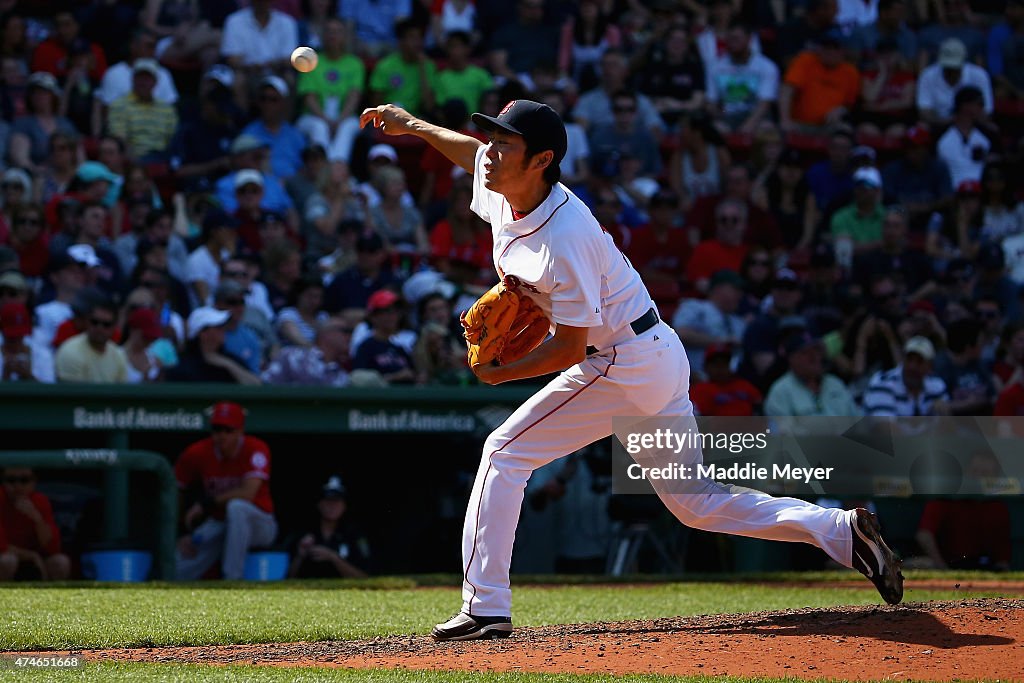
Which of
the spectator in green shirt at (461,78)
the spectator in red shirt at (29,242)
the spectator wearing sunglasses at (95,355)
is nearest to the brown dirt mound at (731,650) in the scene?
the spectator wearing sunglasses at (95,355)

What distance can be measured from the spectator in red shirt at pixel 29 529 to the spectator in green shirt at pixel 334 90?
5.01 meters

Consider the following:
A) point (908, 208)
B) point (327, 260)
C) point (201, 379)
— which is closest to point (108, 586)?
point (201, 379)

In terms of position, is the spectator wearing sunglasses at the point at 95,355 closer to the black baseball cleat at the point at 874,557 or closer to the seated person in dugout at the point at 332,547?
the seated person in dugout at the point at 332,547

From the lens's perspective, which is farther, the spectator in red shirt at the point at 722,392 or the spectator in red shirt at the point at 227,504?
the spectator in red shirt at the point at 722,392

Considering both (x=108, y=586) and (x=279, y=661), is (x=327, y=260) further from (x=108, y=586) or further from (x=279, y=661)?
(x=279, y=661)

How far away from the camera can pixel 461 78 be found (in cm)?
1273

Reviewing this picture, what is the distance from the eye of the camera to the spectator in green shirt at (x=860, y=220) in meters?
12.6

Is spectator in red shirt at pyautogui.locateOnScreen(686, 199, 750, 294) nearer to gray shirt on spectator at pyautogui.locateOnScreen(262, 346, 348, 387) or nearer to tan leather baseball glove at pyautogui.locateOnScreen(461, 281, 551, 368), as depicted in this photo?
gray shirt on spectator at pyautogui.locateOnScreen(262, 346, 348, 387)

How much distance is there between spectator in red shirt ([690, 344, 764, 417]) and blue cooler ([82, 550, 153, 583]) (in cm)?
364

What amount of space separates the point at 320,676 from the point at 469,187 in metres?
7.78

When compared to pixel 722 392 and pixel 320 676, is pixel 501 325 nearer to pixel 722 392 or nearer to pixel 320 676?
pixel 320 676

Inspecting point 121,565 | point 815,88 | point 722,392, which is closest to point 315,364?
point 121,565

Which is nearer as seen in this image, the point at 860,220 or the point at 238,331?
the point at 238,331
